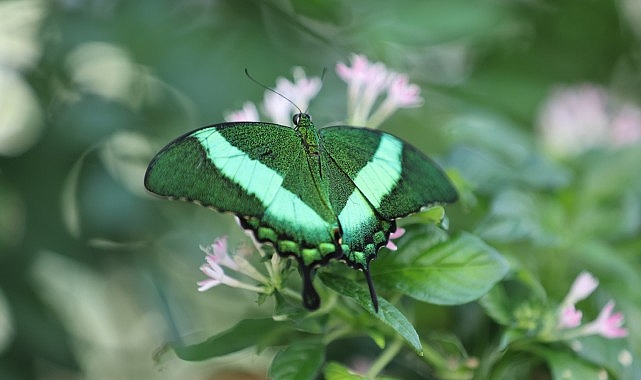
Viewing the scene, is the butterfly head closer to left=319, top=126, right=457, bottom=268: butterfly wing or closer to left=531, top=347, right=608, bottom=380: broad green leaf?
left=319, top=126, right=457, bottom=268: butterfly wing

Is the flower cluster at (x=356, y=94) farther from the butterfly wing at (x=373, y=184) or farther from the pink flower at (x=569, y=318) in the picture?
the pink flower at (x=569, y=318)

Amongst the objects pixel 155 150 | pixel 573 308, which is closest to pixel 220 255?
pixel 573 308

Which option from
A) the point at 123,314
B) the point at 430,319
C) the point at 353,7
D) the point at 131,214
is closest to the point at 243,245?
the point at 430,319

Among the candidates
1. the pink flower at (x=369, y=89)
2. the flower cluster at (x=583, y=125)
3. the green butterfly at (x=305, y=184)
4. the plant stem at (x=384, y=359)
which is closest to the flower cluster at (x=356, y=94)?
the pink flower at (x=369, y=89)

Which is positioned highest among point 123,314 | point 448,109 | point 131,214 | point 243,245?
point 243,245

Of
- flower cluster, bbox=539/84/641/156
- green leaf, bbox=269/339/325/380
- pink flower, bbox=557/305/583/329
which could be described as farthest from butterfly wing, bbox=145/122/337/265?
flower cluster, bbox=539/84/641/156

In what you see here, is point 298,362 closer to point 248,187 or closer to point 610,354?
point 248,187

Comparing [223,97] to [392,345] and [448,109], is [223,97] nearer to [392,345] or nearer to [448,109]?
[448,109]
